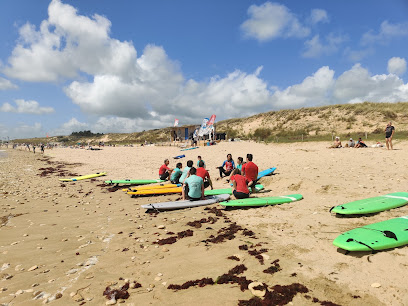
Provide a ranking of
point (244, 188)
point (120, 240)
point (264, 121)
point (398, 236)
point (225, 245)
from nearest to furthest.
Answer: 1. point (398, 236)
2. point (225, 245)
3. point (120, 240)
4. point (244, 188)
5. point (264, 121)

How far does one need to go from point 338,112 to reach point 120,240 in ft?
150

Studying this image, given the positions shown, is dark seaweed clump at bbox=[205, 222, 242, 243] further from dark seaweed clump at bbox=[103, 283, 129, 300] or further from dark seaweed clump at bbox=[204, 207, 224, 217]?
dark seaweed clump at bbox=[103, 283, 129, 300]

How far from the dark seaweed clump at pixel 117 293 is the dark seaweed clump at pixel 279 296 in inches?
63.9

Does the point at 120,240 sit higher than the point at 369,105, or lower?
lower

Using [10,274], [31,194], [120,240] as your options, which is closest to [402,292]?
[120,240]

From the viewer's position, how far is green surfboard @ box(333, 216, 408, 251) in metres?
3.77

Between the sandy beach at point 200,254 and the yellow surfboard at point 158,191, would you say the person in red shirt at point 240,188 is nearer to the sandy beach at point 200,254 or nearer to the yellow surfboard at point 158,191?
the sandy beach at point 200,254

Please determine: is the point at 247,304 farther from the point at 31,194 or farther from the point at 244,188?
the point at 31,194

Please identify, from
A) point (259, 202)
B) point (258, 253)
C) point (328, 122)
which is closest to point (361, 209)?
point (259, 202)

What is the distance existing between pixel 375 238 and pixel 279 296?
7.21ft

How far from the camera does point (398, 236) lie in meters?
3.98

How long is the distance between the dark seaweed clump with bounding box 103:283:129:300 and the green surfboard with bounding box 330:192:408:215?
4.91 m

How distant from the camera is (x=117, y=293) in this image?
133 inches

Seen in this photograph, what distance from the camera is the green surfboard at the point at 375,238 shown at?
3766mm
